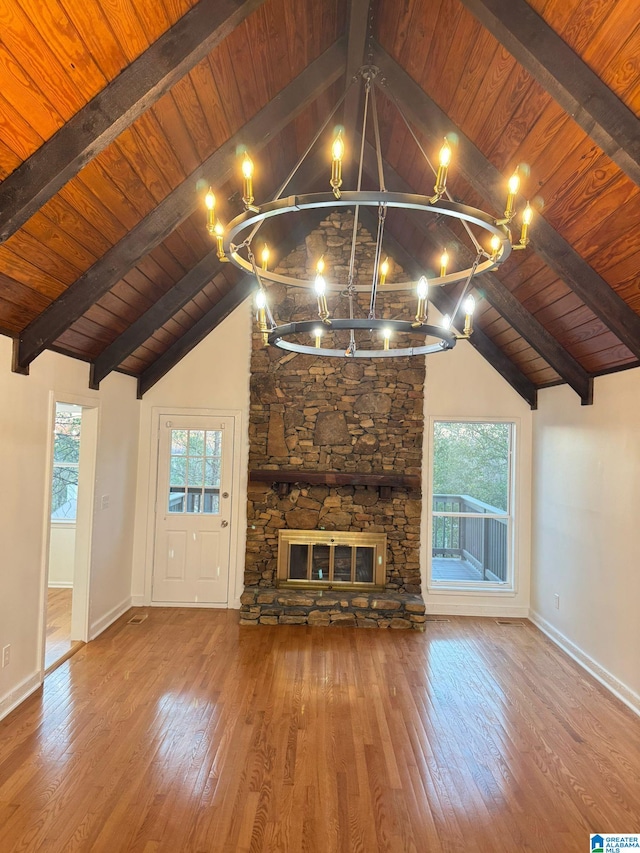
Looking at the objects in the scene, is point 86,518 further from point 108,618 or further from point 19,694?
point 19,694

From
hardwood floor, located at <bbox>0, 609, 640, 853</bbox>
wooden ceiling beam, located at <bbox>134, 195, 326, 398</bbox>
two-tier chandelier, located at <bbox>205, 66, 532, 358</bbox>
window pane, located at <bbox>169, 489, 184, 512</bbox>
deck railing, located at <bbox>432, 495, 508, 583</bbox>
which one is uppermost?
wooden ceiling beam, located at <bbox>134, 195, 326, 398</bbox>

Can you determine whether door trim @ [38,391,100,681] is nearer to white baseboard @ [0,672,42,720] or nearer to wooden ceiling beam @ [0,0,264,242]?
white baseboard @ [0,672,42,720]

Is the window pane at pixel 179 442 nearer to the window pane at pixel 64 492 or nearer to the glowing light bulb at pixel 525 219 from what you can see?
the window pane at pixel 64 492

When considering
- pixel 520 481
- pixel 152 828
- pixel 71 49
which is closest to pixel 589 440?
pixel 520 481

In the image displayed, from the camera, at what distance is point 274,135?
326 cm

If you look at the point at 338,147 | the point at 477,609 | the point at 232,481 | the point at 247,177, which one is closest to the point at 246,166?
the point at 247,177

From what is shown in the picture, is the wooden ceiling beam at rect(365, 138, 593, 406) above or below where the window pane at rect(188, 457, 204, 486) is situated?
above

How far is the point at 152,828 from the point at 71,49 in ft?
11.0

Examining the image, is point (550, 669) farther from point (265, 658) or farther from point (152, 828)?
point (152, 828)

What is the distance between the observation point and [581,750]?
320 cm

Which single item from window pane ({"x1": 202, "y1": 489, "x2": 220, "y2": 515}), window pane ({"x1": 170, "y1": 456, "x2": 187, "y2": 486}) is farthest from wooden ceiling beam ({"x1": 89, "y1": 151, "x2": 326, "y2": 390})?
window pane ({"x1": 202, "y1": 489, "x2": 220, "y2": 515})

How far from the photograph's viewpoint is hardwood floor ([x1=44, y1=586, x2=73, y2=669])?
14.6ft

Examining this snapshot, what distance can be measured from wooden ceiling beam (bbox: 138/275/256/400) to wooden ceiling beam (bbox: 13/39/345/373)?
87.9 inches

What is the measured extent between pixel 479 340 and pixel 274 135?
3217 millimetres
